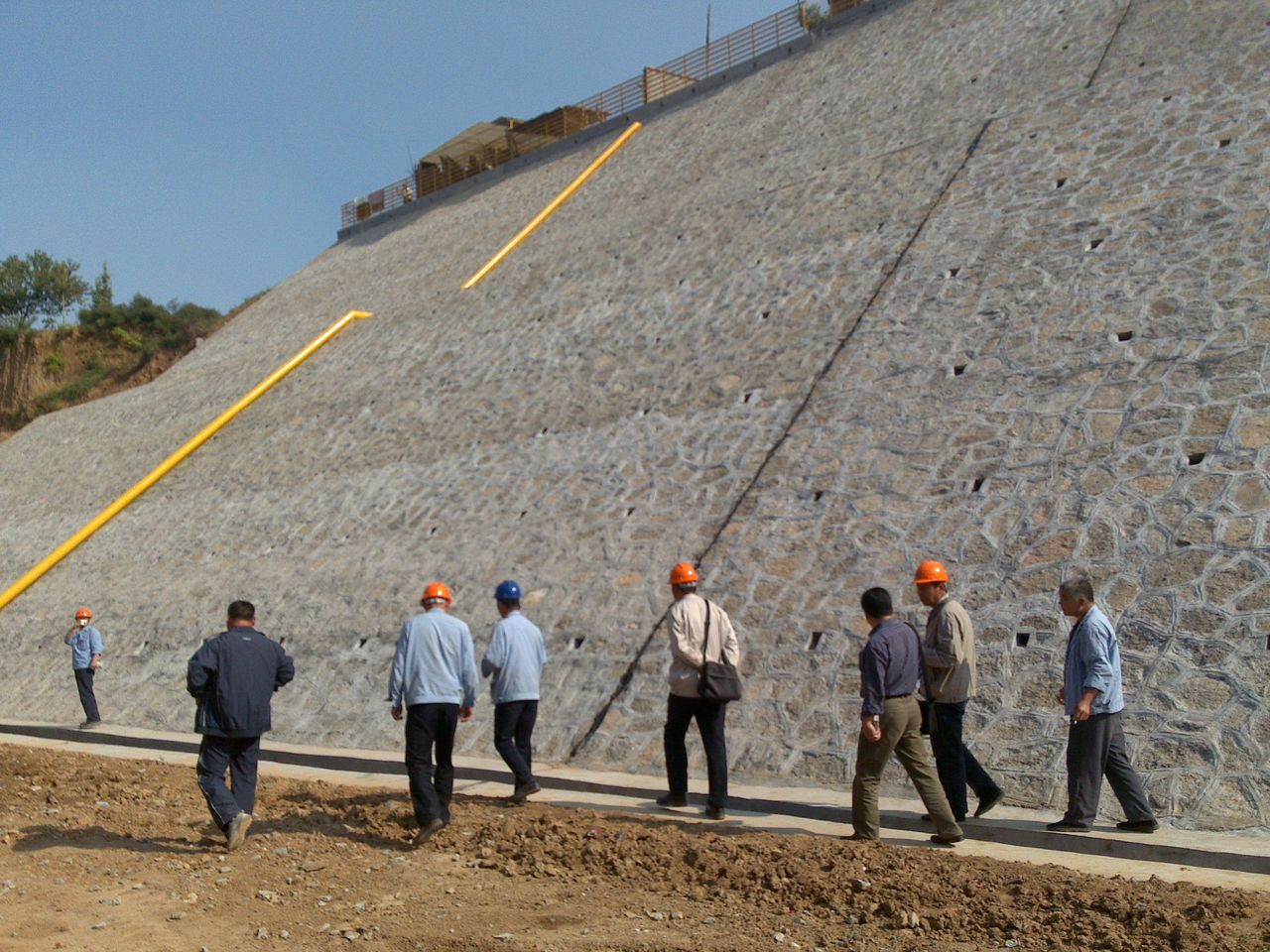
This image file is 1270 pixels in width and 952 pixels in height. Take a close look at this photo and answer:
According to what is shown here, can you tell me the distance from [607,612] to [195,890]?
530cm

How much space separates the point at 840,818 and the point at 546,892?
2.17 meters

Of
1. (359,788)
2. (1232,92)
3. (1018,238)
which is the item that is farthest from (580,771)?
(1232,92)

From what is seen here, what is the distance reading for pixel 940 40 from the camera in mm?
19516

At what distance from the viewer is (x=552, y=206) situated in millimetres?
25047

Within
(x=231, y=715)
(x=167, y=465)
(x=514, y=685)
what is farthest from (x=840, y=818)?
(x=167, y=465)

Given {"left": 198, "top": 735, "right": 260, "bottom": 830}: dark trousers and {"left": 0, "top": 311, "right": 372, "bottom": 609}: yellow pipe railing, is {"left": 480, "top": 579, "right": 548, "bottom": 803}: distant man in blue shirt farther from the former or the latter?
{"left": 0, "top": 311, "right": 372, "bottom": 609}: yellow pipe railing

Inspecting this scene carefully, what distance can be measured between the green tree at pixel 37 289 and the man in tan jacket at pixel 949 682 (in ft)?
148

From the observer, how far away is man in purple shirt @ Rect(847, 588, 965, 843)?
248 inches

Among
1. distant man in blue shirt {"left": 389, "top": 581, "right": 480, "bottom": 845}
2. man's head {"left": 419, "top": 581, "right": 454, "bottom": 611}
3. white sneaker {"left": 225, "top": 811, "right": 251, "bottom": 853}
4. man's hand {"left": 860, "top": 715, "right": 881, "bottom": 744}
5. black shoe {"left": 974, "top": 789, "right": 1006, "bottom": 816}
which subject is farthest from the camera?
man's head {"left": 419, "top": 581, "right": 454, "bottom": 611}

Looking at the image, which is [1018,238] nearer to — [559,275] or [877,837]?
[877,837]

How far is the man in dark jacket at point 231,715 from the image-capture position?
7086mm

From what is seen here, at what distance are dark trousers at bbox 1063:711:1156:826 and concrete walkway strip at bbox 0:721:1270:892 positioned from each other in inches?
5.7

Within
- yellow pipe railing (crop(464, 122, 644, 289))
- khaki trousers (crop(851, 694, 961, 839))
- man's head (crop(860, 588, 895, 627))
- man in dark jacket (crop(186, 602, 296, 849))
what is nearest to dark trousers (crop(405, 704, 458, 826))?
man in dark jacket (crop(186, 602, 296, 849))

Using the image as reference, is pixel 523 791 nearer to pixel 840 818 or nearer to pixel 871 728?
pixel 840 818
